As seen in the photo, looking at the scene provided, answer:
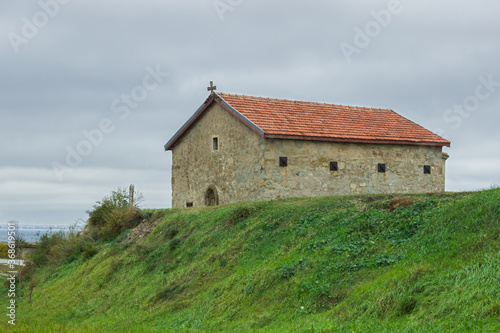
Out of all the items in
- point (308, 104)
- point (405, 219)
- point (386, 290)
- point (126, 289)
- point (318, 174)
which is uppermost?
point (308, 104)

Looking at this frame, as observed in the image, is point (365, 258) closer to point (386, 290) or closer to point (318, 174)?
point (386, 290)

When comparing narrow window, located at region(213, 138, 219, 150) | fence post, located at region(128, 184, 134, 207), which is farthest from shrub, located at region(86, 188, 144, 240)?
narrow window, located at region(213, 138, 219, 150)

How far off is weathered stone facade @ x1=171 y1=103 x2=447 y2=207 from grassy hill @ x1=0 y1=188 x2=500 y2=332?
329 centimetres

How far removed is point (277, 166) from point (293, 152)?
0.93 meters

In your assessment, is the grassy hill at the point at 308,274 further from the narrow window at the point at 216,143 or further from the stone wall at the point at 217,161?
the narrow window at the point at 216,143

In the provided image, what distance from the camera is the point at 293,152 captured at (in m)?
22.7

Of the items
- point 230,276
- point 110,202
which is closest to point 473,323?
point 230,276

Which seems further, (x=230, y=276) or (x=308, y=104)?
(x=308, y=104)

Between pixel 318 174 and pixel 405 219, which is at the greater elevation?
pixel 318 174

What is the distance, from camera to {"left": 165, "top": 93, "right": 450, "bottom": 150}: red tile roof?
75.4 feet

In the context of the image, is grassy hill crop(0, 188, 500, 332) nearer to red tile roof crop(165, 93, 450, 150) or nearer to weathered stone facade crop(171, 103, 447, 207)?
weathered stone facade crop(171, 103, 447, 207)

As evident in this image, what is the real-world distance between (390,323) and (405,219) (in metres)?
4.62

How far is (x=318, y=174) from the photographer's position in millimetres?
23188

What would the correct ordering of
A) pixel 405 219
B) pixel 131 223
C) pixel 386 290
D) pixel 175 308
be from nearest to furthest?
pixel 386 290, pixel 405 219, pixel 175 308, pixel 131 223
